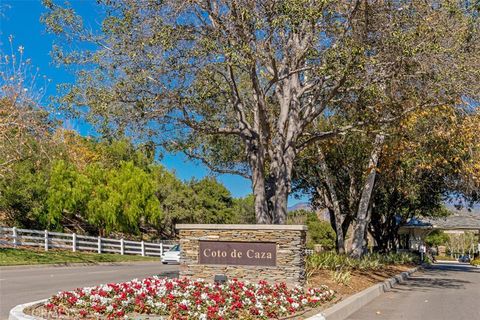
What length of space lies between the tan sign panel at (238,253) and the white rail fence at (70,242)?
1691 centimetres

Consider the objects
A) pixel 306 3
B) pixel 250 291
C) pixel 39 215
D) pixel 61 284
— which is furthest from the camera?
pixel 39 215

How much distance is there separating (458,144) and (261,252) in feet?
40.6

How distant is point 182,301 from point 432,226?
3997cm

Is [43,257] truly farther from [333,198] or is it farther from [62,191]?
[333,198]

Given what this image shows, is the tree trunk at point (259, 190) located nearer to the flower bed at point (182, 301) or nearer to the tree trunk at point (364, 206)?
the flower bed at point (182, 301)

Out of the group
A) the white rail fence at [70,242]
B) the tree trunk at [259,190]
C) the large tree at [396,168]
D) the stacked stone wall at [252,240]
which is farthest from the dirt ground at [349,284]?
the white rail fence at [70,242]

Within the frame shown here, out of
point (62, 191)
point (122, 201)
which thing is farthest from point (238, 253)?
point (122, 201)

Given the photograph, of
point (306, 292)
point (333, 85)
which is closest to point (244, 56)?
point (333, 85)

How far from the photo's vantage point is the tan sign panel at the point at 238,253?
14.3 m

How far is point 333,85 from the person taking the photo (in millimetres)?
17250

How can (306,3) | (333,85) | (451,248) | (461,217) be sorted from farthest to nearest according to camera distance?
(451,248) < (461,217) < (333,85) < (306,3)

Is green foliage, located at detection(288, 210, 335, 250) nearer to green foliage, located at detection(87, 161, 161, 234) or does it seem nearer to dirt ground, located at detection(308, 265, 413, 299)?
green foliage, located at detection(87, 161, 161, 234)

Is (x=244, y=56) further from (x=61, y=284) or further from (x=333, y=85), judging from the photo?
(x=61, y=284)

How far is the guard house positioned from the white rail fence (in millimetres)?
20077
